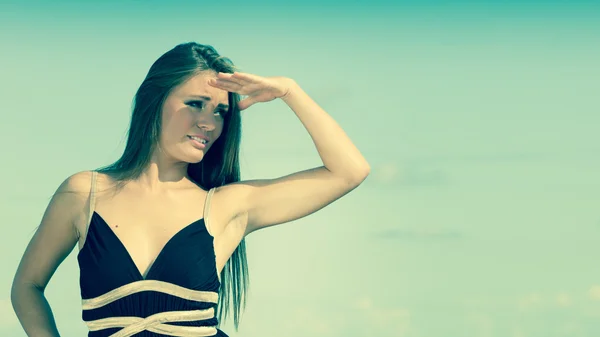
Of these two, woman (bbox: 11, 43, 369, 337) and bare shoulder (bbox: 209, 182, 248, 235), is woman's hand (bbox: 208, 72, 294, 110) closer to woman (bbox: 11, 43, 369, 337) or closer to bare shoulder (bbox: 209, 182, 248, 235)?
woman (bbox: 11, 43, 369, 337)

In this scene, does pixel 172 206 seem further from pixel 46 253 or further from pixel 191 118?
pixel 46 253

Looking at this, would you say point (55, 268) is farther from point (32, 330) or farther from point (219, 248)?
point (219, 248)

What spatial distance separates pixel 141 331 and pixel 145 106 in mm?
1107

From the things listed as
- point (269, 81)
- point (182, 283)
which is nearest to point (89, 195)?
point (182, 283)

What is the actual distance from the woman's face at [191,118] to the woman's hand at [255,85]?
0.23ft

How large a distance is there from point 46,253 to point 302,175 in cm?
129

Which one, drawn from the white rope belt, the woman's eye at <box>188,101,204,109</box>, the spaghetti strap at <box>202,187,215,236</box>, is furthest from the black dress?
the woman's eye at <box>188,101,204,109</box>

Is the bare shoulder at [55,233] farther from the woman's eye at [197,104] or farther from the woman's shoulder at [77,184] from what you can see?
the woman's eye at [197,104]

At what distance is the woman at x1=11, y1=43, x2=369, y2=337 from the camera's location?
5.04m

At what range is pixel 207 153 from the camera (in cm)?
555

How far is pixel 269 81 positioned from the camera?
5250 mm

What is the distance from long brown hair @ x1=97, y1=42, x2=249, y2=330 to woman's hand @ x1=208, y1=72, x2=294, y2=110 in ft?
0.42

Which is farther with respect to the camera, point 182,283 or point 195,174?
point 195,174

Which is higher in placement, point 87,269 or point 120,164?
point 120,164
